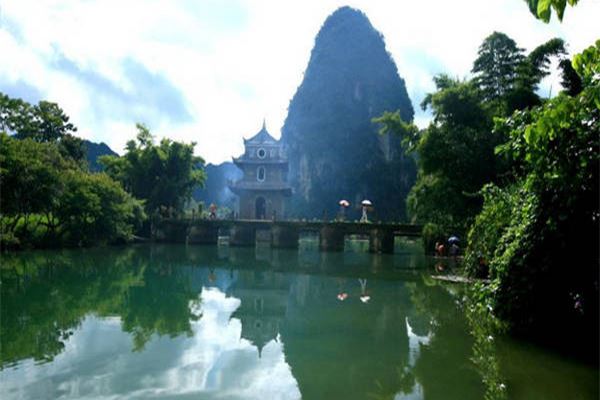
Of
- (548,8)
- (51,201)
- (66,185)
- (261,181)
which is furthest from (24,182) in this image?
(548,8)

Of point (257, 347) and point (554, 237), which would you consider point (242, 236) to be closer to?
point (257, 347)

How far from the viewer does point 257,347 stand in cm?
757

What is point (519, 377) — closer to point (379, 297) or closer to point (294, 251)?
point (379, 297)

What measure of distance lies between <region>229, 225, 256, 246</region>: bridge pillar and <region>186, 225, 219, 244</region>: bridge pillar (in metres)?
1.90

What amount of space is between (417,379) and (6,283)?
40.3 feet

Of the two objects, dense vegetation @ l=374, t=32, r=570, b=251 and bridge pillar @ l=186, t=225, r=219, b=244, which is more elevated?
dense vegetation @ l=374, t=32, r=570, b=251

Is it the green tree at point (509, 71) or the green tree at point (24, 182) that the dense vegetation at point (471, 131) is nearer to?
the green tree at point (509, 71)

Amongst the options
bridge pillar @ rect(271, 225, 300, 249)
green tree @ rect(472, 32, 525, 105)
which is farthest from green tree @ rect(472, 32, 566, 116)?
bridge pillar @ rect(271, 225, 300, 249)

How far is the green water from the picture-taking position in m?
5.53

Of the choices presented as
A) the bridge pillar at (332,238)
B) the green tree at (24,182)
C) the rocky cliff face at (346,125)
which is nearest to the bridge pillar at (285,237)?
the bridge pillar at (332,238)

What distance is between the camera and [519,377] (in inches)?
231

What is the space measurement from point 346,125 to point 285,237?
143 ft

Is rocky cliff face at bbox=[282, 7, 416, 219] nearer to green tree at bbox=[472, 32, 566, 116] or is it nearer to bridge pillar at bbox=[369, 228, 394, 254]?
bridge pillar at bbox=[369, 228, 394, 254]

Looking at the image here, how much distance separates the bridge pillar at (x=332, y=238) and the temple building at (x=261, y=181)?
872 cm
